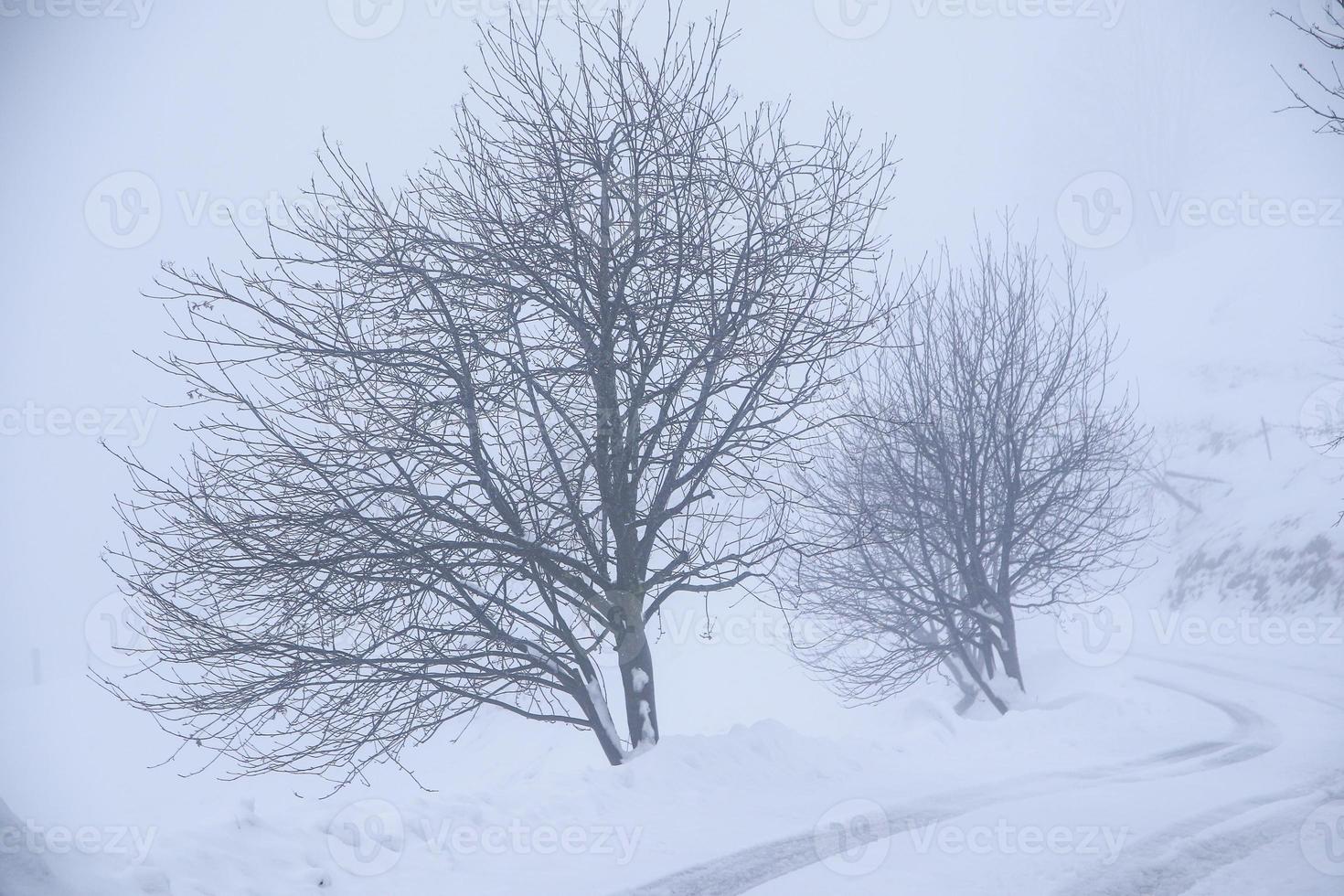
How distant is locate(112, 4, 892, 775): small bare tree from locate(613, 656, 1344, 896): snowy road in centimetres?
292

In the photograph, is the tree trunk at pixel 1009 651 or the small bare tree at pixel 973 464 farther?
the tree trunk at pixel 1009 651

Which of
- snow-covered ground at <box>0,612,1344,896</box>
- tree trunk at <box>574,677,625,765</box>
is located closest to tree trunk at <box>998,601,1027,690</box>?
snow-covered ground at <box>0,612,1344,896</box>

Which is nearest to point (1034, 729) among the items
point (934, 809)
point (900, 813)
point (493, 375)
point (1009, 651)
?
point (1009, 651)

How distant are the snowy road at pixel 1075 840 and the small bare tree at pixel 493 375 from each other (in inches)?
115

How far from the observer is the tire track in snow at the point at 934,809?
5887mm

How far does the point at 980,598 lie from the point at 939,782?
797cm

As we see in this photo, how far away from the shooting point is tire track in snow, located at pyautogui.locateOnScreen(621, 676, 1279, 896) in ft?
19.3

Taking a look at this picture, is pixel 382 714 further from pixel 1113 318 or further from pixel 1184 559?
pixel 1113 318

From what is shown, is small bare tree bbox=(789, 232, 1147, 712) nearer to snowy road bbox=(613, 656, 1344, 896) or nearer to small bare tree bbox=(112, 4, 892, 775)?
snowy road bbox=(613, 656, 1344, 896)

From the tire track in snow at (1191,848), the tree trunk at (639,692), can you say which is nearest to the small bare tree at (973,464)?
the tree trunk at (639,692)

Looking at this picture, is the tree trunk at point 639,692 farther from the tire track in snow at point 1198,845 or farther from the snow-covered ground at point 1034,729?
the tire track in snow at point 1198,845

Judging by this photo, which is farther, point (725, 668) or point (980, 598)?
point (725, 668)

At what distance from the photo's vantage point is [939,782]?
952cm

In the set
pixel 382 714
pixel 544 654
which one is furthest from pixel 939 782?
pixel 382 714
